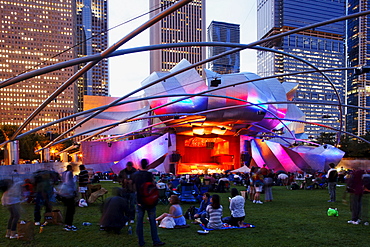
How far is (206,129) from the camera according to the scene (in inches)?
1973

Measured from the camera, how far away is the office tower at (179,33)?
549 ft

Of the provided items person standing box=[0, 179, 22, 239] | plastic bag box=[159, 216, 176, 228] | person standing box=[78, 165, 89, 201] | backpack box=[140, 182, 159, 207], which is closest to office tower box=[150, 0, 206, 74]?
person standing box=[78, 165, 89, 201]

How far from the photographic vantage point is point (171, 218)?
945 centimetres

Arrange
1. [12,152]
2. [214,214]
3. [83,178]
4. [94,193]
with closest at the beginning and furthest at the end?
[214,214]
[83,178]
[94,193]
[12,152]

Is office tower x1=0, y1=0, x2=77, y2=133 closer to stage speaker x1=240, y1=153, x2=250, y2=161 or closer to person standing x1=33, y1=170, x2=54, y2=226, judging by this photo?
stage speaker x1=240, y1=153, x2=250, y2=161

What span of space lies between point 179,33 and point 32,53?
6716 centimetres

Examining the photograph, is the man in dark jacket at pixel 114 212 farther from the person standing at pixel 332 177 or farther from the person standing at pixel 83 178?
the person standing at pixel 332 177

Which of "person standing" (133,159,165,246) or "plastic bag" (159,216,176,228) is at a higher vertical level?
"person standing" (133,159,165,246)

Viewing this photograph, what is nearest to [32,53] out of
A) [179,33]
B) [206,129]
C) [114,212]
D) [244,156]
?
[179,33]

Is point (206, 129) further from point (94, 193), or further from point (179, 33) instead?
point (179, 33)

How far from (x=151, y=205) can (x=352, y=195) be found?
5.90 m

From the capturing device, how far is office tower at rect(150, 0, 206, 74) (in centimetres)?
16725

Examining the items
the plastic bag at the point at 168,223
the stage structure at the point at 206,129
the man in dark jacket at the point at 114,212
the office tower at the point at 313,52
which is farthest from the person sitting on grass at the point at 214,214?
the office tower at the point at 313,52

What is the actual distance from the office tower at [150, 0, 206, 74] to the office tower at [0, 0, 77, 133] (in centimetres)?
4003
